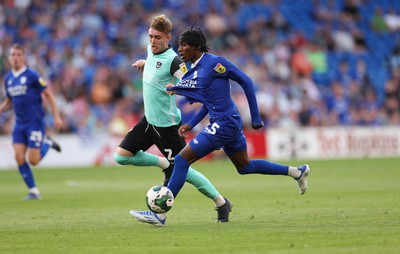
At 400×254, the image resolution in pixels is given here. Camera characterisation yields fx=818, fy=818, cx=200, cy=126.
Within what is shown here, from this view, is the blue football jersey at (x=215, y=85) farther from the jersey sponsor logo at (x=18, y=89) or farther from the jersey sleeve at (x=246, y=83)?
the jersey sponsor logo at (x=18, y=89)

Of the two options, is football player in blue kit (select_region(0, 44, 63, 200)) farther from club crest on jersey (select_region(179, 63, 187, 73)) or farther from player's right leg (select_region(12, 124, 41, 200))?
club crest on jersey (select_region(179, 63, 187, 73))

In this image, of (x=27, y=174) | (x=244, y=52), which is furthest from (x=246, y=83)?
(x=244, y=52)

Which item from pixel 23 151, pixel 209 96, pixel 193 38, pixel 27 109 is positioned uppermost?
pixel 193 38

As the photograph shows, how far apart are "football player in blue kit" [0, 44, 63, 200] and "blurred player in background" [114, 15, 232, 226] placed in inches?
207

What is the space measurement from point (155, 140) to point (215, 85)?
4.28 ft

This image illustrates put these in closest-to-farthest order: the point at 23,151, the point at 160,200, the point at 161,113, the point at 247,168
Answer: the point at 160,200 → the point at 247,168 → the point at 161,113 → the point at 23,151

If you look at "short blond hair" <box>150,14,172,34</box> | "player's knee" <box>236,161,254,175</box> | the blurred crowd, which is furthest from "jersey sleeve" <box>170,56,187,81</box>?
Answer: the blurred crowd

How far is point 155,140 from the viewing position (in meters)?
11.0

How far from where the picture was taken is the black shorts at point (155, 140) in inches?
433

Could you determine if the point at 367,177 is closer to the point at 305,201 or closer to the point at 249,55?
the point at 305,201

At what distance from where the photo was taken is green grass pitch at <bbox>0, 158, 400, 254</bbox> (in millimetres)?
8477

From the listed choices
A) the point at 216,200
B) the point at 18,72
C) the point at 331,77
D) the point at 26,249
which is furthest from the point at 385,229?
the point at 331,77

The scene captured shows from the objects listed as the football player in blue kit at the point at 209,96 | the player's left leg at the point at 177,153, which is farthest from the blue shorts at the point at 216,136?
the player's left leg at the point at 177,153

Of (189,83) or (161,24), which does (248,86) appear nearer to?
(189,83)
